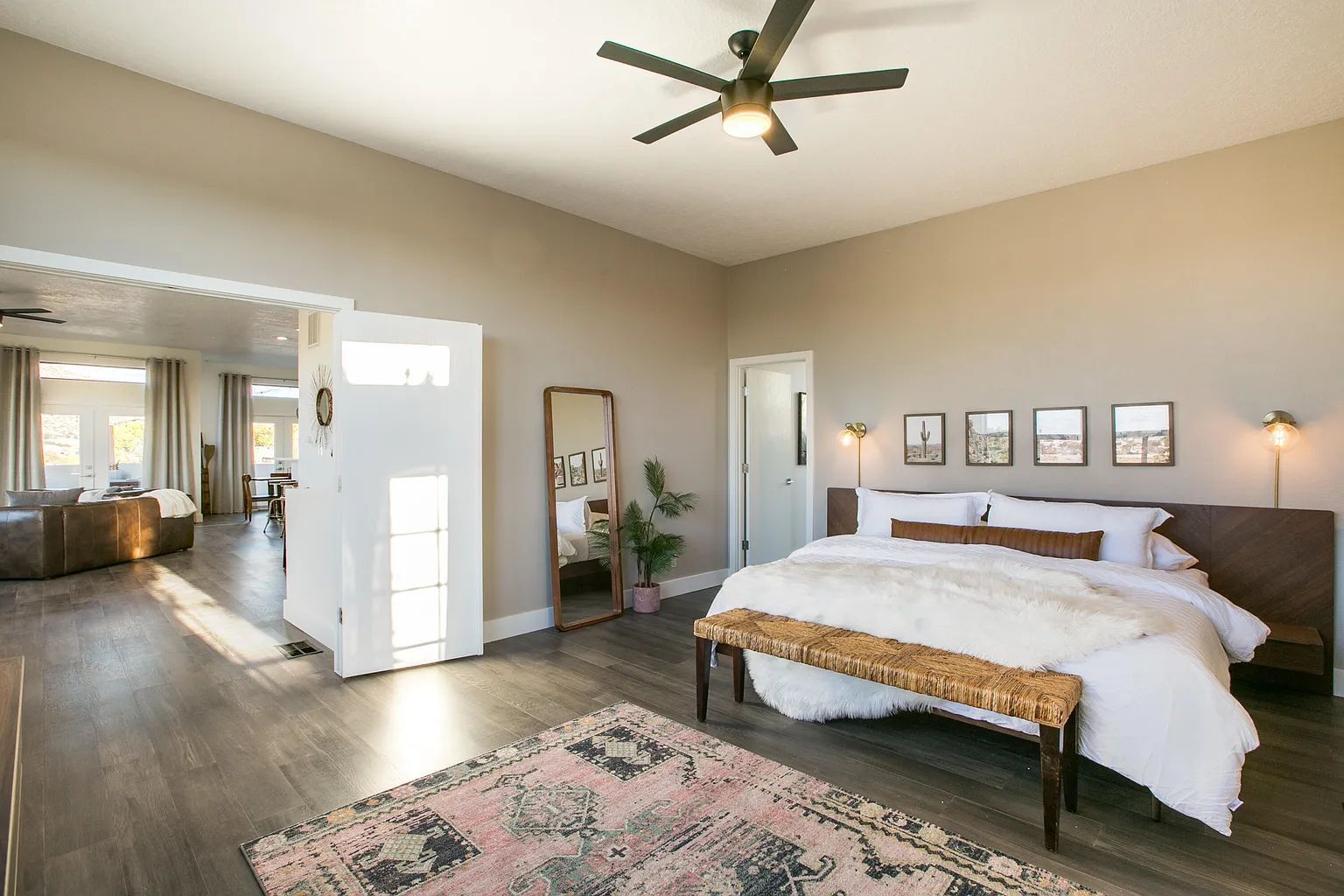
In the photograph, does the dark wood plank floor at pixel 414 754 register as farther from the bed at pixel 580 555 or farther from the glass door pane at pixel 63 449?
the glass door pane at pixel 63 449

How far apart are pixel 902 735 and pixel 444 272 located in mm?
3712

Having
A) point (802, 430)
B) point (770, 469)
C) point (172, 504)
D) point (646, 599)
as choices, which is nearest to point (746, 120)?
point (646, 599)

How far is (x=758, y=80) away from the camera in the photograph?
2.52 meters

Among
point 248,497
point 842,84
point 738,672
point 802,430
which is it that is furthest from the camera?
point 248,497

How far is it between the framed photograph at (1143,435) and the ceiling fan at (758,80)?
9.36ft

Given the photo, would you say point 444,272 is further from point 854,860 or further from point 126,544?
point 126,544

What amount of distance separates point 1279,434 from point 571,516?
4.32m

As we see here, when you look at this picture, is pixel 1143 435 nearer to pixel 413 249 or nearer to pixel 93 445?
pixel 413 249

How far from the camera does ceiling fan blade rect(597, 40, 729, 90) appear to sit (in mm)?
2283

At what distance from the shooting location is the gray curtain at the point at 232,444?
1143 cm

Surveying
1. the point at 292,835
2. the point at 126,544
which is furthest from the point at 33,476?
the point at 292,835

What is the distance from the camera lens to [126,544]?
710 centimetres

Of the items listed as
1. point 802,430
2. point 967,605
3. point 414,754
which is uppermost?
point 802,430

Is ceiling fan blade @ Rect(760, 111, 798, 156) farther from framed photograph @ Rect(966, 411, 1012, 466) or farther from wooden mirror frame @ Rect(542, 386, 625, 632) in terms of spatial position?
framed photograph @ Rect(966, 411, 1012, 466)
